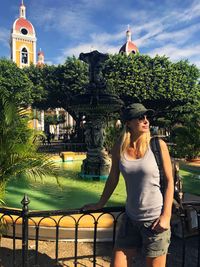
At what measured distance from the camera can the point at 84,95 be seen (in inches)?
387

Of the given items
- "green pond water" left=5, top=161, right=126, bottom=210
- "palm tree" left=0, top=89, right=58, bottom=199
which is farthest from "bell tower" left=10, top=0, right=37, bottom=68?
"palm tree" left=0, top=89, right=58, bottom=199

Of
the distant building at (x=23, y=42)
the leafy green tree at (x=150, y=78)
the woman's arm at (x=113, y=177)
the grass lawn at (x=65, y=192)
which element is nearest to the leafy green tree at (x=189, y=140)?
the grass lawn at (x=65, y=192)

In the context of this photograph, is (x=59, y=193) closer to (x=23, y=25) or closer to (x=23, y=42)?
(x=23, y=42)

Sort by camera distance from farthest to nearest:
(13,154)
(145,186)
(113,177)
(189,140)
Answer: (189,140) → (13,154) → (113,177) → (145,186)

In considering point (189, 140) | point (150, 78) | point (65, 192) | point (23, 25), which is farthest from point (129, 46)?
point (65, 192)

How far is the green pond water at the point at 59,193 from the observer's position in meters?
7.39

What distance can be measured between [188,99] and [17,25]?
52.6 m

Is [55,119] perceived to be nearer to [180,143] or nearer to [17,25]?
[17,25]

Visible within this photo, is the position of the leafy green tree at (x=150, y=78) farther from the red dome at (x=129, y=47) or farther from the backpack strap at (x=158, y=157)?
the red dome at (x=129, y=47)

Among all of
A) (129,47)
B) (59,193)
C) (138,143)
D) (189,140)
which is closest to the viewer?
(138,143)

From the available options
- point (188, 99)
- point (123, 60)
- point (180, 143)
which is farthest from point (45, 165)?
point (188, 99)

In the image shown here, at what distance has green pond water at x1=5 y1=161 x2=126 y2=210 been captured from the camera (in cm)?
739

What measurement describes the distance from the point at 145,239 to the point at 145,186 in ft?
1.60

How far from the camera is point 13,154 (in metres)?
4.37
